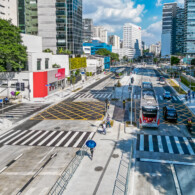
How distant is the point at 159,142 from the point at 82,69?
79.6 meters

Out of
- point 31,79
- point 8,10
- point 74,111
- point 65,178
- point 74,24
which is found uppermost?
point 8,10

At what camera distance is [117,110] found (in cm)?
4231

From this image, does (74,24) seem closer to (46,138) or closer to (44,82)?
(44,82)

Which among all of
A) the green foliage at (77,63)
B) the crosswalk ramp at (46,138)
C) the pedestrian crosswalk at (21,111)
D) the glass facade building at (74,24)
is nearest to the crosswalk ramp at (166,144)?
the crosswalk ramp at (46,138)

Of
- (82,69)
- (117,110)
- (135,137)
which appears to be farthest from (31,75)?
(82,69)

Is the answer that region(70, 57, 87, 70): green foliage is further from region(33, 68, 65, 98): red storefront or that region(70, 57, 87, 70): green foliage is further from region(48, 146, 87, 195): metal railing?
region(48, 146, 87, 195): metal railing

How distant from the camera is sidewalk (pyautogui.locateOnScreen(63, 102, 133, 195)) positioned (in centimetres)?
1610

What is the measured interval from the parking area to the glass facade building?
208 feet

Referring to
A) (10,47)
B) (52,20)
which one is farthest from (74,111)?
(52,20)

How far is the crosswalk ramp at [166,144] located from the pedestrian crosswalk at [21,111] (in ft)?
71.1

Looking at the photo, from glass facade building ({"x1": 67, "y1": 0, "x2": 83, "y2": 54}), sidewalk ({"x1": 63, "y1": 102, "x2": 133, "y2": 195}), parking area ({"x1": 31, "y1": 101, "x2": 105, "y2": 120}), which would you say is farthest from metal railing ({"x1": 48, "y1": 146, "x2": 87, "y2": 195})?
glass facade building ({"x1": 67, "y1": 0, "x2": 83, "y2": 54})

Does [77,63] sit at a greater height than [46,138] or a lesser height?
greater

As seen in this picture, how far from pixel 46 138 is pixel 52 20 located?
8686 centimetres

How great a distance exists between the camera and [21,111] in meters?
42.4
